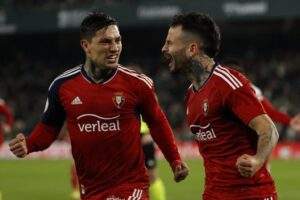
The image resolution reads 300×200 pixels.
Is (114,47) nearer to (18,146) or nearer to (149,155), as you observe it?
(18,146)

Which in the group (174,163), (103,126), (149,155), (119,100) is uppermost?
(119,100)

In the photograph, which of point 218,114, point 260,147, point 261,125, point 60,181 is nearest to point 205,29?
point 218,114

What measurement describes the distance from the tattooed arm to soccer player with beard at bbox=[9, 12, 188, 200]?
123cm

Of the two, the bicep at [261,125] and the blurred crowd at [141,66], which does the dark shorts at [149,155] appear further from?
the blurred crowd at [141,66]

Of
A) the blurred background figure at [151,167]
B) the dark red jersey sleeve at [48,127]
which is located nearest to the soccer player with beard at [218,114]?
the dark red jersey sleeve at [48,127]

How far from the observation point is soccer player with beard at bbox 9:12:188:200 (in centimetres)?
536

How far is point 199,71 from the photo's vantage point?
482 cm

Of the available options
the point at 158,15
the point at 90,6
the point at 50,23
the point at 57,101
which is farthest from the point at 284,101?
the point at 57,101

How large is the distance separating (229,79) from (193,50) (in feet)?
1.24

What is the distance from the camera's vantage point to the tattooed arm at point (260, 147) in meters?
4.12

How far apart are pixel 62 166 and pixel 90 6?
28.8ft

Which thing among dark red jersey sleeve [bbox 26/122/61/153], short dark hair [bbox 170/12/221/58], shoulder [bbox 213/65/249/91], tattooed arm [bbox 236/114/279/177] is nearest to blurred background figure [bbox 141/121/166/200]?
dark red jersey sleeve [bbox 26/122/61/153]

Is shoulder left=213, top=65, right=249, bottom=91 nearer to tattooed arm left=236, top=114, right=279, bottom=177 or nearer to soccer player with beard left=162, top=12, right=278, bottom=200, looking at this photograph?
soccer player with beard left=162, top=12, right=278, bottom=200

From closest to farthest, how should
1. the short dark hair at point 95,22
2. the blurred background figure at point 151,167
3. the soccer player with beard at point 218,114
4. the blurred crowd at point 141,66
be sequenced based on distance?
1. the soccer player with beard at point 218,114
2. the short dark hair at point 95,22
3. the blurred background figure at point 151,167
4. the blurred crowd at point 141,66
